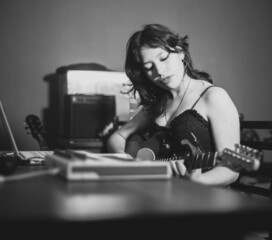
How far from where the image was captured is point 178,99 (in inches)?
76.1

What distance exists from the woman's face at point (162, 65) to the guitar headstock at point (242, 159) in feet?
2.24

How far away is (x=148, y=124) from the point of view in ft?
7.28

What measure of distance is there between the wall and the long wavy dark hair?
1.68m

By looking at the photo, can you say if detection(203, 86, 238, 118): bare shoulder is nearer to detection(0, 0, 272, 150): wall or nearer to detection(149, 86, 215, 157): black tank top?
detection(149, 86, 215, 157): black tank top

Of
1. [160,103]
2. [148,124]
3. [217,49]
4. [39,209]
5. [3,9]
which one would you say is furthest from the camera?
[217,49]

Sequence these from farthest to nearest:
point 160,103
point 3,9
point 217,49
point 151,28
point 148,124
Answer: point 217,49 < point 3,9 < point 148,124 < point 160,103 < point 151,28

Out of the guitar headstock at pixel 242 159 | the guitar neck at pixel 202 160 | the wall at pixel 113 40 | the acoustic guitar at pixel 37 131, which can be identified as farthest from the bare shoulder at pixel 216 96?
the wall at pixel 113 40

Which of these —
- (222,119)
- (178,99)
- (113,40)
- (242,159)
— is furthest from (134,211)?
(113,40)

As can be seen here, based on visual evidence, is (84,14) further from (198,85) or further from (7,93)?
(198,85)

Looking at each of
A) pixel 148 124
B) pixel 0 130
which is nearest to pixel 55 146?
pixel 0 130

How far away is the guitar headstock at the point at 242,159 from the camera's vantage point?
40.5 inches

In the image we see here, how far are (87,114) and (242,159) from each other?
6.92 ft

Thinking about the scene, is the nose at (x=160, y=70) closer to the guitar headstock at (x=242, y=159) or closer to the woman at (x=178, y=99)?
the woman at (x=178, y=99)

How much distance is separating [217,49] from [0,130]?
85.7 inches
